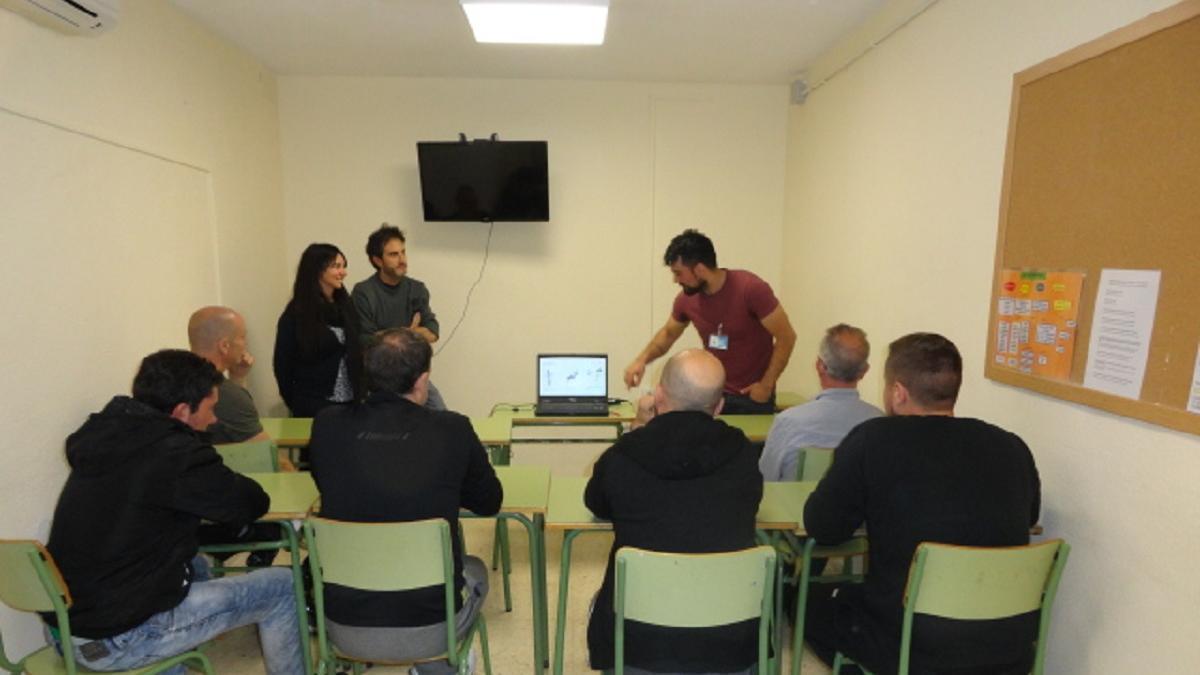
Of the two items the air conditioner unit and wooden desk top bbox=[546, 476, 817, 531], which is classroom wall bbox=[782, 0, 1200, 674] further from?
the air conditioner unit

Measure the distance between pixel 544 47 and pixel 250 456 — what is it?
112 inches

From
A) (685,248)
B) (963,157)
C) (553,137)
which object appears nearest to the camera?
(963,157)

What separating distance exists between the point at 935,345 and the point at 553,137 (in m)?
3.52

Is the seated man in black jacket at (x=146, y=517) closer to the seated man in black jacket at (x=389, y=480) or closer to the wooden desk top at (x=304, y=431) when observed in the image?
the seated man in black jacket at (x=389, y=480)

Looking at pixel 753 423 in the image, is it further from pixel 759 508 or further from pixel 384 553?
pixel 384 553

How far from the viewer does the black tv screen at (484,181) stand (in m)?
4.47

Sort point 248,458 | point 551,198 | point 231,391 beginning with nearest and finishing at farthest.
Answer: point 248,458
point 231,391
point 551,198

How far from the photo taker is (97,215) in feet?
8.32

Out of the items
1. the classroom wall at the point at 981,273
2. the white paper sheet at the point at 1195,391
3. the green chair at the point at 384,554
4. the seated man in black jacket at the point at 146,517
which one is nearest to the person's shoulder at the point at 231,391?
the seated man in black jacket at the point at 146,517

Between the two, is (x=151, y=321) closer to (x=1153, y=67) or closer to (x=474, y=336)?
(x=474, y=336)

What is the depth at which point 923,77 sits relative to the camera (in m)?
2.85

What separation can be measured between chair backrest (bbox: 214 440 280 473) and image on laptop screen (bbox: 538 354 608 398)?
1.64m

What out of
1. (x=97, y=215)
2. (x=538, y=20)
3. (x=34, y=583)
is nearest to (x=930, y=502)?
(x=34, y=583)

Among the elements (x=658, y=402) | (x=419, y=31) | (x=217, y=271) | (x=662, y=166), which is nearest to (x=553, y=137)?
(x=662, y=166)
